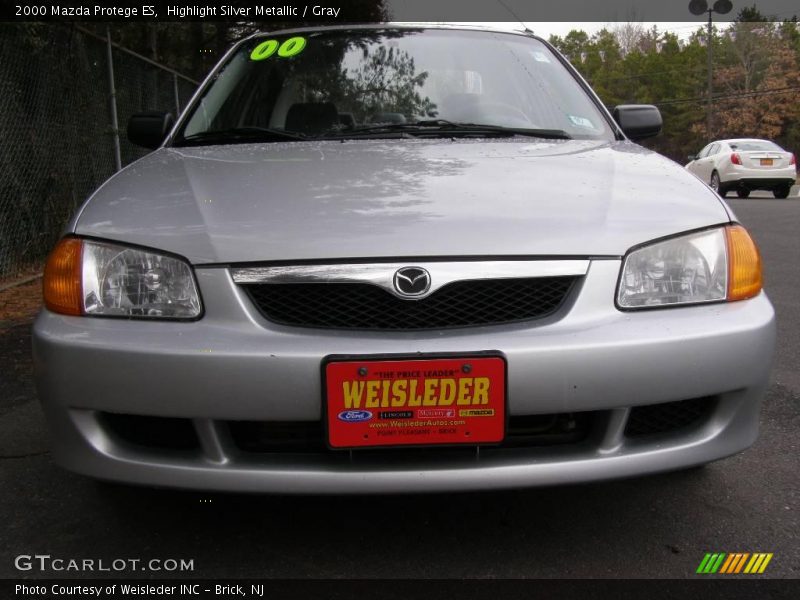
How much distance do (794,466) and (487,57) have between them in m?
1.88

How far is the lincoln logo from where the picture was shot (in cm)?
177

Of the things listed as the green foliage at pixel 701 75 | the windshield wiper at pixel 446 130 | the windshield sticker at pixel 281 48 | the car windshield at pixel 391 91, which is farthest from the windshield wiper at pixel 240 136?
the green foliage at pixel 701 75

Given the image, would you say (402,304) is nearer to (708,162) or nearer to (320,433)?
(320,433)

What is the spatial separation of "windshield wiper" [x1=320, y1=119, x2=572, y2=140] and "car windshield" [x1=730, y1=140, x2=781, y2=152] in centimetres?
1598

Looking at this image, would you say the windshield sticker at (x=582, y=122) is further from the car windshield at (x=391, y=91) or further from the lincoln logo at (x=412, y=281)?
the lincoln logo at (x=412, y=281)

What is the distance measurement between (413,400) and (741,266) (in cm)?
92

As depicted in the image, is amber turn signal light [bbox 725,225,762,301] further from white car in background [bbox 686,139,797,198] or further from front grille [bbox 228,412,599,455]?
white car in background [bbox 686,139,797,198]

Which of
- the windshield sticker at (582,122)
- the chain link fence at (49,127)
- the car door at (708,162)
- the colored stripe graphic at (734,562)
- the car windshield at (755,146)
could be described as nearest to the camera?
the colored stripe graphic at (734,562)

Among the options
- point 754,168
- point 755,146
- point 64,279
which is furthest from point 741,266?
point 755,146

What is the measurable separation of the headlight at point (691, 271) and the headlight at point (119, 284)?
3.35 feet

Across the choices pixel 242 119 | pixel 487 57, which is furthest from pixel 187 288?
pixel 487 57

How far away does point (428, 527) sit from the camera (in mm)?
2125

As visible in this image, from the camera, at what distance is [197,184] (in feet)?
7.27

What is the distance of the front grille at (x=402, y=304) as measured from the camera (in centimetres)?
179
